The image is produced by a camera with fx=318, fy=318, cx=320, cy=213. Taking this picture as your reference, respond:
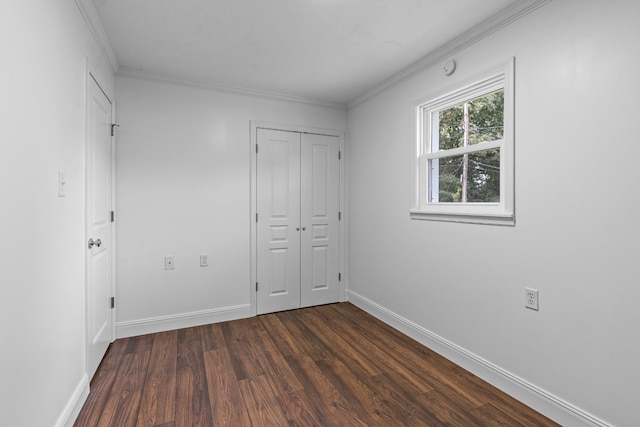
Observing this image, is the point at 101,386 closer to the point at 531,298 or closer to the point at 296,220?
the point at 296,220

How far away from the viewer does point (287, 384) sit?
2.10 metres

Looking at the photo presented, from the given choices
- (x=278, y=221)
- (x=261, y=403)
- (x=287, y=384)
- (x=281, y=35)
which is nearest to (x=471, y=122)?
(x=281, y=35)

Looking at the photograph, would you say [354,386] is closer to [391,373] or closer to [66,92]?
[391,373]

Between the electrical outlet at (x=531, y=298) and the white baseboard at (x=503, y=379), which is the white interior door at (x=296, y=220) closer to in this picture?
the white baseboard at (x=503, y=379)

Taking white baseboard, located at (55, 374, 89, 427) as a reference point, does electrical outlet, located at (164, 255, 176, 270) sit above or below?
above

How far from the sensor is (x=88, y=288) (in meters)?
2.02

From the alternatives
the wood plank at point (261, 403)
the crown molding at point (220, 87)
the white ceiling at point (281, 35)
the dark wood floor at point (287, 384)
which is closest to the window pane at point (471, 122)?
the white ceiling at point (281, 35)

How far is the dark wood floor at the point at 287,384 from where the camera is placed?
1.77 metres

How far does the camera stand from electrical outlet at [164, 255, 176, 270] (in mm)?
3002

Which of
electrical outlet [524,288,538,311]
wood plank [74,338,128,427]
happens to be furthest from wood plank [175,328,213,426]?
electrical outlet [524,288,538,311]

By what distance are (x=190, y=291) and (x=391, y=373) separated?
6.58 ft

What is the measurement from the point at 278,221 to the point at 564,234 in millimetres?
2518

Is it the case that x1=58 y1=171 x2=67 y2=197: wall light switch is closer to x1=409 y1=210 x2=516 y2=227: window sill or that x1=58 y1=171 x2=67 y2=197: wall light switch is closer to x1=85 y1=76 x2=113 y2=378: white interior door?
x1=85 y1=76 x2=113 y2=378: white interior door

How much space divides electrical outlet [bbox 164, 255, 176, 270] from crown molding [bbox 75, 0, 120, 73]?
1.71 metres
